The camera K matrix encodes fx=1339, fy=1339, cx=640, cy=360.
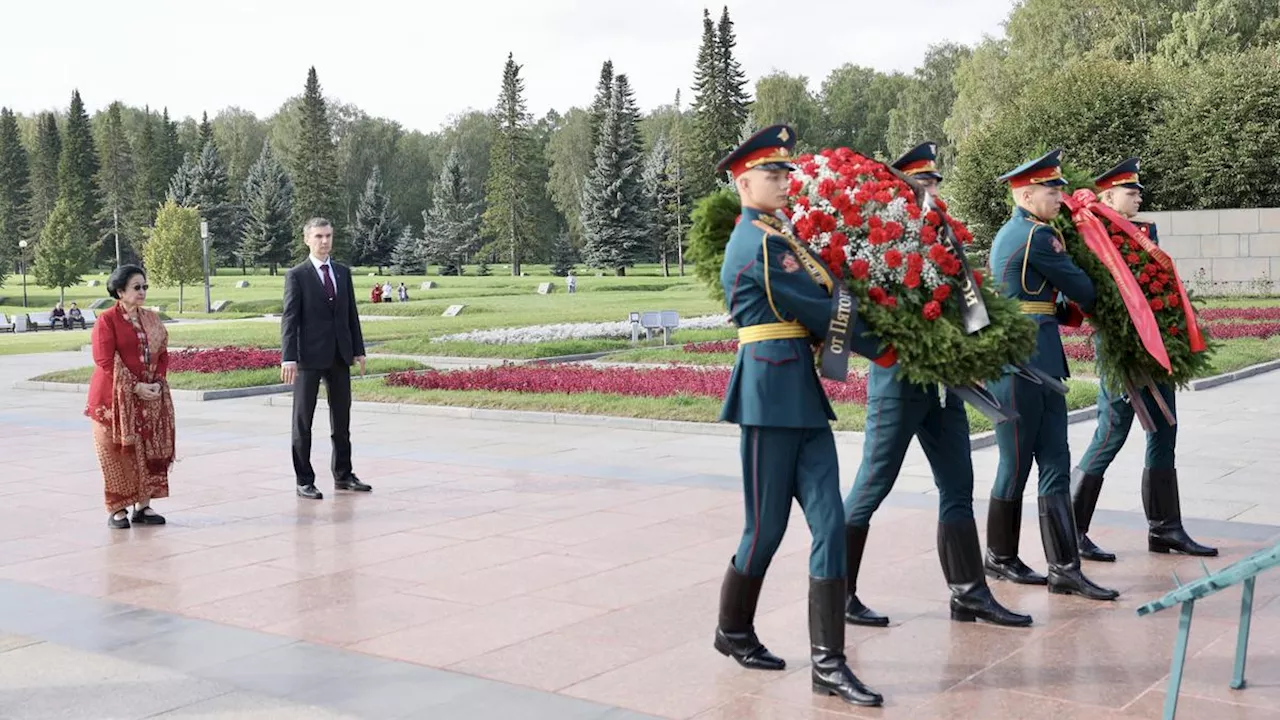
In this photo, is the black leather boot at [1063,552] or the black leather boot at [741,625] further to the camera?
the black leather boot at [1063,552]

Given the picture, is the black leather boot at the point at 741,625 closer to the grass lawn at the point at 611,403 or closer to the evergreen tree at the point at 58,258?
the grass lawn at the point at 611,403

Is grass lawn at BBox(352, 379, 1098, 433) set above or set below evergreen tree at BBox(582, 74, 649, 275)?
below

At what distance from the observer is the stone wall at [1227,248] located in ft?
117

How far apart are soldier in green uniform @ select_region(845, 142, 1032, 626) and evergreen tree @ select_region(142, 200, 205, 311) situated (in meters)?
56.1

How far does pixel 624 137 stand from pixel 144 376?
6341 cm

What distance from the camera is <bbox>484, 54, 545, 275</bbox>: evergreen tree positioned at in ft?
258

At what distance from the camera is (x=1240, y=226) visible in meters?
36.1

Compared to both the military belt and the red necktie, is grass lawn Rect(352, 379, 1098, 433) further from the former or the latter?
the military belt

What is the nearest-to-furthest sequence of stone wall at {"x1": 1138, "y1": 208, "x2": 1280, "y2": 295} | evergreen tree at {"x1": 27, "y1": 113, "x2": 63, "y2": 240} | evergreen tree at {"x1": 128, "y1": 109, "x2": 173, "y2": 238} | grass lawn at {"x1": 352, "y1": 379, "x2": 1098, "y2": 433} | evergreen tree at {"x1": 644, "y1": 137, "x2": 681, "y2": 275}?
grass lawn at {"x1": 352, "y1": 379, "x2": 1098, "y2": 433} < stone wall at {"x1": 1138, "y1": 208, "x2": 1280, "y2": 295} < evergreen tree at {"x1": 644, "y1": 137, "x2": 681, "y2": 275} < evergreen tree at {"x1": 128, "y1": 109, "x2": 173, "y2": 238} < evergreen tree at {"x1": 27, "y1": 113, "x2": 63, "y2": 240}

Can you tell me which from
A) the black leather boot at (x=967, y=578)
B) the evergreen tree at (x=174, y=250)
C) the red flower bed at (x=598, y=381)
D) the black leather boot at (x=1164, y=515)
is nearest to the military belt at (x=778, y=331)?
the black leather boot at (x=967, y=578)

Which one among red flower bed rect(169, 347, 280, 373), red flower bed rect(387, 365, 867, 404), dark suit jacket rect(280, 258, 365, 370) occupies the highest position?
dark suit jacket rect(280, 258, 365, 370)

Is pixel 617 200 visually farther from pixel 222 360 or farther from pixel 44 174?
pixel 44 174

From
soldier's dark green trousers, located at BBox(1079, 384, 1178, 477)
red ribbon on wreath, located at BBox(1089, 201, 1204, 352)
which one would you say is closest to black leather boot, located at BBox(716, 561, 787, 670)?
soldier's dark green trousers, located at BBox(1079, 384, 1178, 477)

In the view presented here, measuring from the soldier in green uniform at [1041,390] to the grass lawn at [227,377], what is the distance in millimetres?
12068
